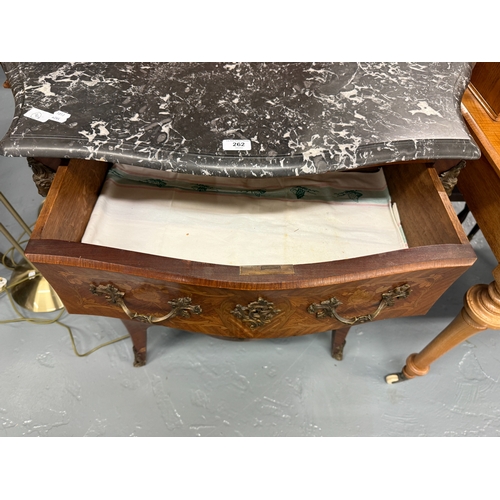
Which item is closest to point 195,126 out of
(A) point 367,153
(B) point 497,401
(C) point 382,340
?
(A) point 367,153

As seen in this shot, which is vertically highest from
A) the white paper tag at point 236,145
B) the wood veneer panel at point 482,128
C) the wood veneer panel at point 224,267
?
the wood veneer panel at point 482,128

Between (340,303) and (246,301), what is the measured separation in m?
0.15

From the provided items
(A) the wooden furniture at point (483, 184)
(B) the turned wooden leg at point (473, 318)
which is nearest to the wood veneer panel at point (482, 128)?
(A) the wooden furniture at point (483, 184)

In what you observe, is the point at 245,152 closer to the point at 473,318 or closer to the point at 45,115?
the point at 45,115

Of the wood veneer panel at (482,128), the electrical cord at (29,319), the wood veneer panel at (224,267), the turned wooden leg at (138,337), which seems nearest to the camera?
the wood veneer panel at (224,267)

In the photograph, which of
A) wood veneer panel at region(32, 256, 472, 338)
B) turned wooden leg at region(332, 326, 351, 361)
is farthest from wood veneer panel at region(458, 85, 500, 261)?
turned wooden leg at region(332, 326, 351, 361)

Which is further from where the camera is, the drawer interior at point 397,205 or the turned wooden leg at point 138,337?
the turned wooden leg at point 138,337

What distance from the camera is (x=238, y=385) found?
3.16 feet

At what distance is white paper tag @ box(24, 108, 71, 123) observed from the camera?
1.97 ft

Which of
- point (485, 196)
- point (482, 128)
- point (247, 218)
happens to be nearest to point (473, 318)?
point (485, 196)

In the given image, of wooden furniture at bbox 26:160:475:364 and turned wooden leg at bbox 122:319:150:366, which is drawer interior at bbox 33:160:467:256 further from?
turned wooden leg at bbox 122:319:150:366

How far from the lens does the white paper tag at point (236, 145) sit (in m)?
0.58

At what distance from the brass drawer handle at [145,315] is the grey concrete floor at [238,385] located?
34cm

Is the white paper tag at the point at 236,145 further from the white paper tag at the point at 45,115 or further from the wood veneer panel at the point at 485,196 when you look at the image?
the wood veneer panel at the point at 485,196
